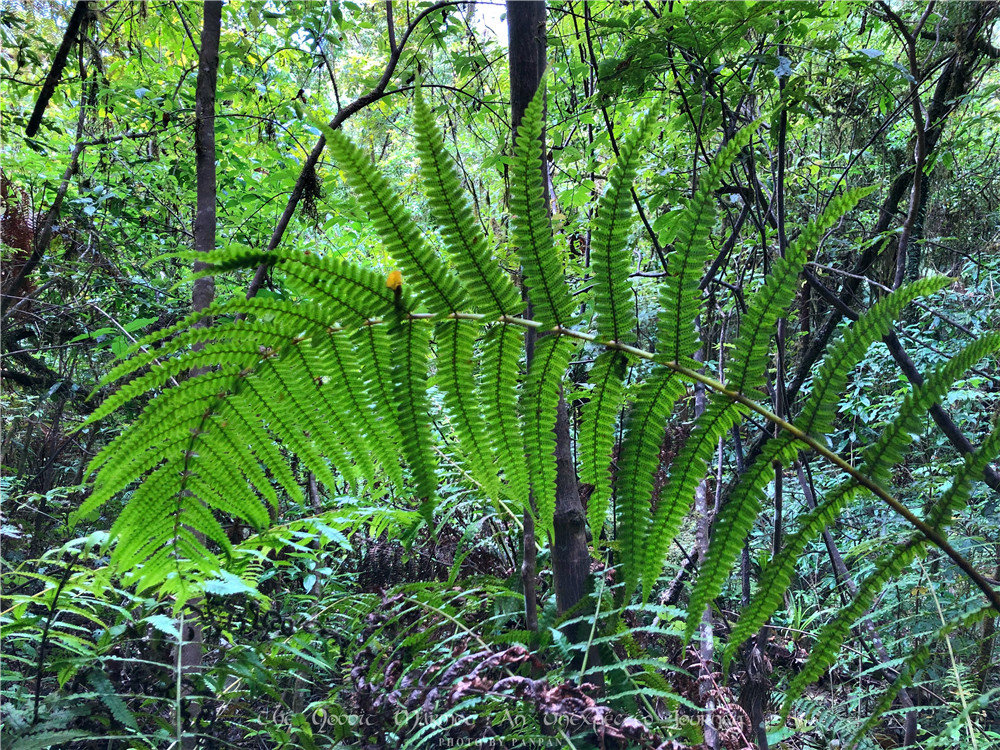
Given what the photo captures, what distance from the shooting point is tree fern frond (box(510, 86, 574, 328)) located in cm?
80

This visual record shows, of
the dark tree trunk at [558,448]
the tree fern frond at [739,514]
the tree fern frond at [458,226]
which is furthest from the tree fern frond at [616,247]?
the dark tree trunk at [558,448]

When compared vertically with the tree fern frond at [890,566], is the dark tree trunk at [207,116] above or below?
above

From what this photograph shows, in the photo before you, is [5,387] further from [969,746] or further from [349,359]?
[969,746]

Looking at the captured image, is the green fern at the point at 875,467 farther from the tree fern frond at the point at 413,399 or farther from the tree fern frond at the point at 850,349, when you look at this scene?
the tree fern frond at the point at 413,399

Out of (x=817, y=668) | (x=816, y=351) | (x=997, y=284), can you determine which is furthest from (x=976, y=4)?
(x=817, y=668)

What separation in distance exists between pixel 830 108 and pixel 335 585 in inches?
190

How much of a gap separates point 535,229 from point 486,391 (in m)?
0.26

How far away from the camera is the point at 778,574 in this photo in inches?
36.3

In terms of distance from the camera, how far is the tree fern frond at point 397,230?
0.80 m

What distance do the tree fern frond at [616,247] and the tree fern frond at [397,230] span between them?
0.21 metres

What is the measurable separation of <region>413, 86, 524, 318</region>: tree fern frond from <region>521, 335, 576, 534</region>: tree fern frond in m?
0.08

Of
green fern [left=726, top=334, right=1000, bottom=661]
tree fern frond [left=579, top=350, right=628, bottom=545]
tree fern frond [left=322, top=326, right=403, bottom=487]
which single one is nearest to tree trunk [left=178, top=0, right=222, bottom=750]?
tree fern frond [left=322, top=326, right=403, bottom=487]

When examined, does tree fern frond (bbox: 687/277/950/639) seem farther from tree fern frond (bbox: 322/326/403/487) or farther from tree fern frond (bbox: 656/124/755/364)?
tree fern frond (bbox: 322/326/403/487)

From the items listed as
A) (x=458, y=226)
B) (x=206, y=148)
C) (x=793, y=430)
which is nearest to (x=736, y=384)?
(x=793, y=430)
